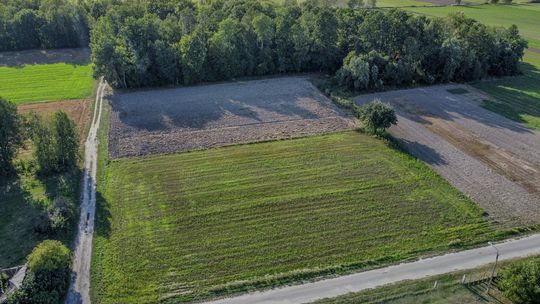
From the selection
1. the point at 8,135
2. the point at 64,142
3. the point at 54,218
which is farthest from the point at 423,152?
the point at 8,135

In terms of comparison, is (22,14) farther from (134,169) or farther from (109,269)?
(109,269)

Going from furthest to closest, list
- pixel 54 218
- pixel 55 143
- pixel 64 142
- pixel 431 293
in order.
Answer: pixel 64 142 < pixel 55 143 < pixel 54 218 < pixel 431 293

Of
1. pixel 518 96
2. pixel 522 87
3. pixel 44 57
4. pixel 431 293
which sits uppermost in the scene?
pixel 44 57

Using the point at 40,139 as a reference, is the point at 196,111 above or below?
below

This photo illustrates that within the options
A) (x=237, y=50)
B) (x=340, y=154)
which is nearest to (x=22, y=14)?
(x=237, y=50)

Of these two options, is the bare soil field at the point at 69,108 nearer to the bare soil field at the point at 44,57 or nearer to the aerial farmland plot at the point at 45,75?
the aerial farmland plot at the point at 45,75

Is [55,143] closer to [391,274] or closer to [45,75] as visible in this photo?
[391,274]

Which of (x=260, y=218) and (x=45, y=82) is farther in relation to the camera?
(x=45, y=82)

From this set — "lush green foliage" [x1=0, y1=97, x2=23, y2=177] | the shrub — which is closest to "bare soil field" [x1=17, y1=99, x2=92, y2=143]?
"lush green foliage" [x1=0, y1=97, x2=23, y2=177]
